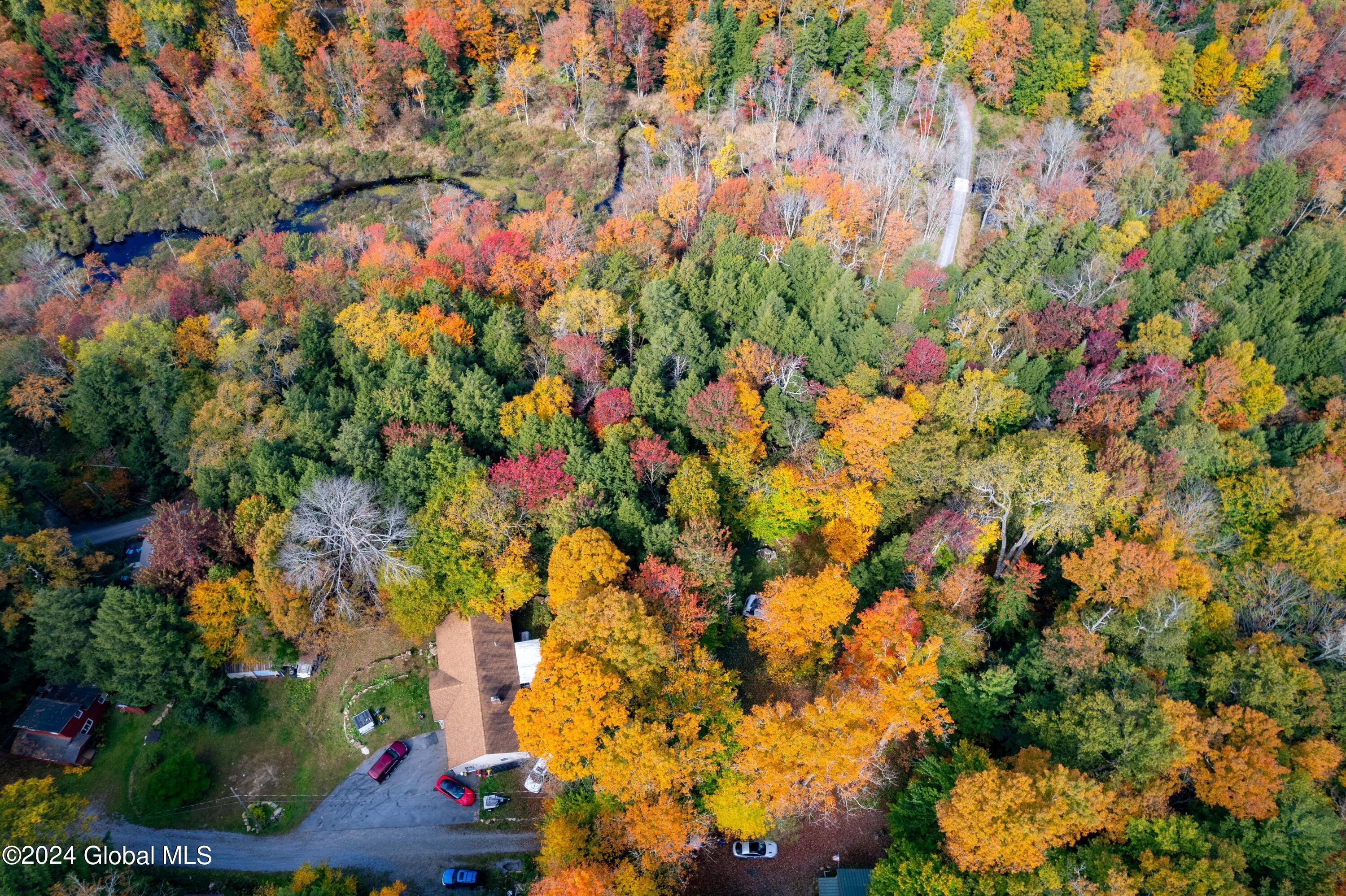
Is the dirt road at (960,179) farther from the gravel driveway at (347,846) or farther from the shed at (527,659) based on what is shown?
the gravel driveway at (347,846)

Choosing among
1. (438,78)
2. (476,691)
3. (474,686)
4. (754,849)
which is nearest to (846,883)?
(754,849)

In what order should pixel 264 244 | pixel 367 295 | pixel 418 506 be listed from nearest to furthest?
pixel 418 506
pixel 367 295
pixel 264 244

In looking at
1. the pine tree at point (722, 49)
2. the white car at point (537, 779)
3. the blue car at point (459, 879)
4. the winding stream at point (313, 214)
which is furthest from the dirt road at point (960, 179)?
the blue car at point (459, 879)

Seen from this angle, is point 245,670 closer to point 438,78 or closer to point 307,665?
point 307,665

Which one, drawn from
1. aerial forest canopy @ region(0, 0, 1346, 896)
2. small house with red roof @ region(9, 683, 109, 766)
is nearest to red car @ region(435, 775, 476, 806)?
aerial forest canopy @ region(0, 0, 1346, 896)

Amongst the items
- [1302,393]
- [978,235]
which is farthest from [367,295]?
[1302,393]

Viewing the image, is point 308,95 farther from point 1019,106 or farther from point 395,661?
point 1019,106
